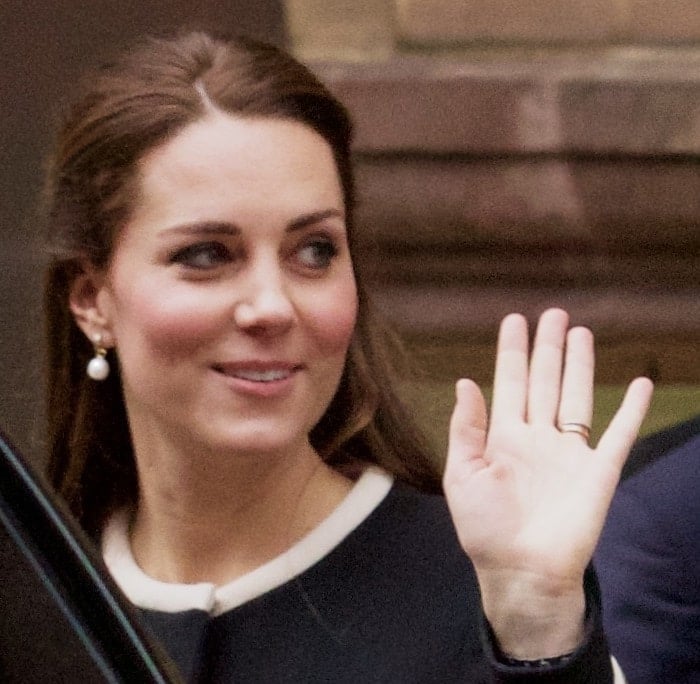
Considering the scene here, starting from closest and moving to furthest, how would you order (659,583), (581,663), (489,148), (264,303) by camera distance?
(581,663) < (264,303) < (659,583) < (489,148)

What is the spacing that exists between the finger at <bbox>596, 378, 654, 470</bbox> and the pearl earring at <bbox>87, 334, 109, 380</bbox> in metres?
0.42

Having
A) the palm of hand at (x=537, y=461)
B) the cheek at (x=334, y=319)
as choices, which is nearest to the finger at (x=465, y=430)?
the palm of hand at (x=537, y=461)

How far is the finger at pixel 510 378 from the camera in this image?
29.4 inches

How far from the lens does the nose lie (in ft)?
2.63

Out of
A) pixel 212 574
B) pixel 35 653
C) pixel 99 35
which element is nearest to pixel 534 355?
pixel 212 574

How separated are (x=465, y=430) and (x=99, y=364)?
35cm

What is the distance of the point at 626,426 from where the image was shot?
0.71 metres

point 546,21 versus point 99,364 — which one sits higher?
point 546,21

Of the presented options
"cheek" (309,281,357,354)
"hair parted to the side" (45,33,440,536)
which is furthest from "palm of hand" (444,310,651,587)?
"hair parted to the side" (45,33,440,536)

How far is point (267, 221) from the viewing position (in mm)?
825

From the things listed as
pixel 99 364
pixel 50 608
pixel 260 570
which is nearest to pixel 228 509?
pixel 260 570

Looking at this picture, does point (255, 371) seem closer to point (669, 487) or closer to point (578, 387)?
point (578, 387)

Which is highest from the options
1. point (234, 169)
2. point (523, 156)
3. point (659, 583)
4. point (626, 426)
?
point (234, 169)

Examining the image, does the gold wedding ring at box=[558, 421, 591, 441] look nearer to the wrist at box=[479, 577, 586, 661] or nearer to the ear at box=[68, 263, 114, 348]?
the wrist at box=[479, 577, 586, 661]
